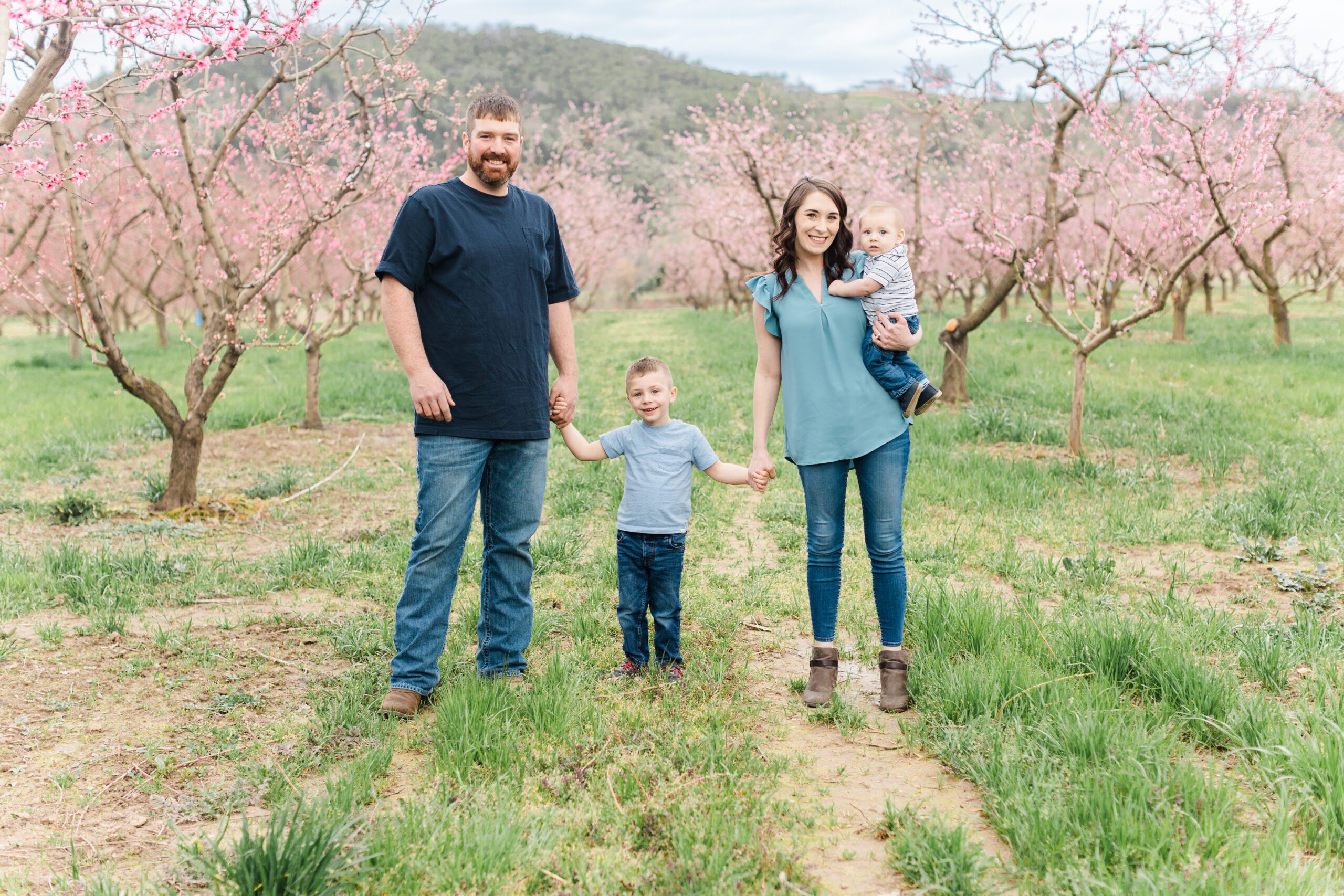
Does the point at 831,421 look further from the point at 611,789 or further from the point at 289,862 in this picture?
the point at 289,862

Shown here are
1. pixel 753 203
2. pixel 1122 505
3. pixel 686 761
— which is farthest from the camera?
pixel 753 203

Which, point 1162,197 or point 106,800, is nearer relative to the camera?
point 106,800

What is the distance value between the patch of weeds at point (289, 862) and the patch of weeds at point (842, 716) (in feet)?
5.54

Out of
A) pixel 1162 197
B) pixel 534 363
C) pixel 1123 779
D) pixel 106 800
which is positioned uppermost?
pixel 1162 197

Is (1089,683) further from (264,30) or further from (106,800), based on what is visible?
(264,30)

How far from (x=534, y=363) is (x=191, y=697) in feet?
6.12

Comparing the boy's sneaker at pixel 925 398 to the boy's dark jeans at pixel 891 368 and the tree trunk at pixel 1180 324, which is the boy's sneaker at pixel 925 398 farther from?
the tree trunk at pixel 1180 324

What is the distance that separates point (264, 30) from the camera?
15.6 ft

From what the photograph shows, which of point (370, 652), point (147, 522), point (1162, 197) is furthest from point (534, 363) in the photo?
point (1162, 197)

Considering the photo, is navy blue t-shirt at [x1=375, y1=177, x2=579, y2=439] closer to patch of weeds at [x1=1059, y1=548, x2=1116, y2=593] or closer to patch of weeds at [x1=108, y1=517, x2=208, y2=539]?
patch of weeds at [x1=1059, y1=548, x2=1116, y2=593]

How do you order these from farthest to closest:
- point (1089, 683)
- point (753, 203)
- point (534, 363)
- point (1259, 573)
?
point (753, 203), point (1259, 573), point (534, 363), point (1089, 683)

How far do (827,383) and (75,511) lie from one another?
5496 mm

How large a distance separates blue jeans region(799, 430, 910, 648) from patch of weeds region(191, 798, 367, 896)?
6.21 feet

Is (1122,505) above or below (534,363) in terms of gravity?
below
